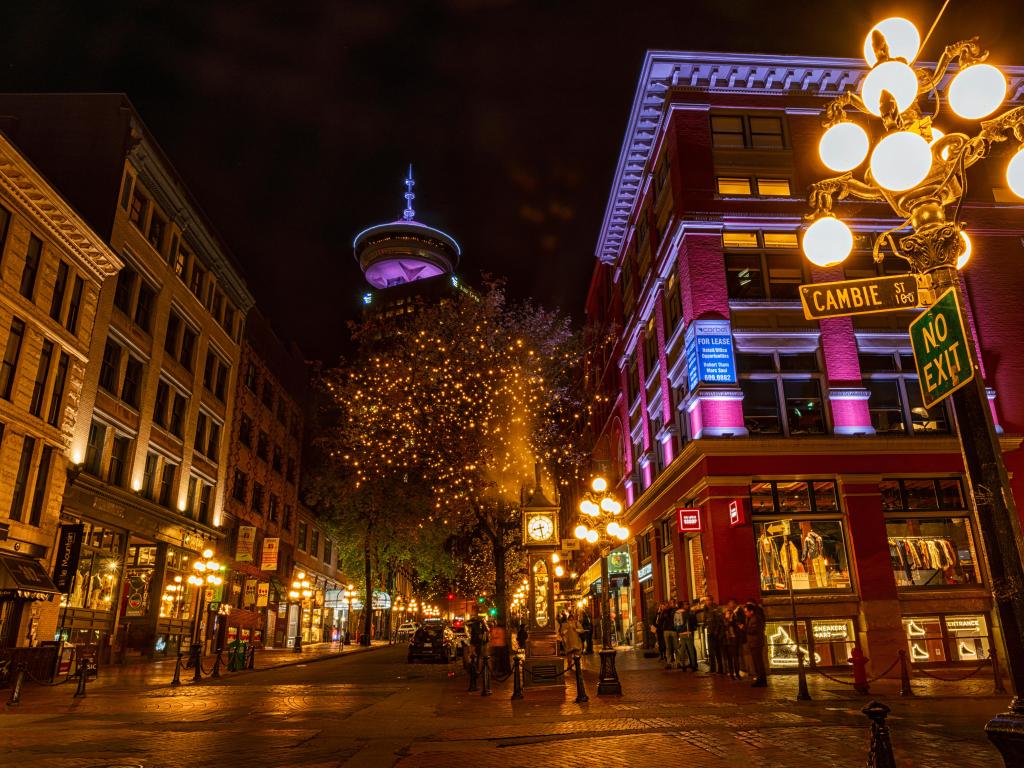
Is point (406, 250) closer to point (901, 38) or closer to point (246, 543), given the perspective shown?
point (246, 543)

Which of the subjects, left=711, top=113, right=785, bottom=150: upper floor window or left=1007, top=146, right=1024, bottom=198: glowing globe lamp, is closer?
left=1007, top=146, right=1024, bottom=198: glowing globe lamp

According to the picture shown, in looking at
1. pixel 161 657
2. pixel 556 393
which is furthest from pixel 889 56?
pixel 161 657

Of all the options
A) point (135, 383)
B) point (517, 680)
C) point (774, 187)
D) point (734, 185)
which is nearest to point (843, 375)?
point (774, 187)

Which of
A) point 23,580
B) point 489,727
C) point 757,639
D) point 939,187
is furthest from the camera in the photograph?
point 23,580

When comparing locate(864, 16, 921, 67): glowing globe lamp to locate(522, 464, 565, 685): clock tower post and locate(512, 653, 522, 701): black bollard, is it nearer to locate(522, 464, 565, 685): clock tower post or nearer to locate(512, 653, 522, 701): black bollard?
locate(512, 653, 522, 701): black bollard

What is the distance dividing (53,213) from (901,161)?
2379 centimetres

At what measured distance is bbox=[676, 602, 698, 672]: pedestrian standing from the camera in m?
20.3

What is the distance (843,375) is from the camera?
23.6 metres

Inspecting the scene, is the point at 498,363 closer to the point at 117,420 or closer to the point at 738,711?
the point at 117,420

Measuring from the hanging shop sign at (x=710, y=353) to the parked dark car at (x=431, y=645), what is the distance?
1716cm

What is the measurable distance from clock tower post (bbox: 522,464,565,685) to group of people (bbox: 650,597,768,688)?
4.42 meters

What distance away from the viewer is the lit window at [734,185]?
2616cm

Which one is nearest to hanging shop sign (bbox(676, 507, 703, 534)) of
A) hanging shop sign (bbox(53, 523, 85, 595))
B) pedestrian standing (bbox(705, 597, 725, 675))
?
pedestrian standing (bbox(705, 597, 725, 675))

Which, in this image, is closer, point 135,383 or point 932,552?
point 932,552
